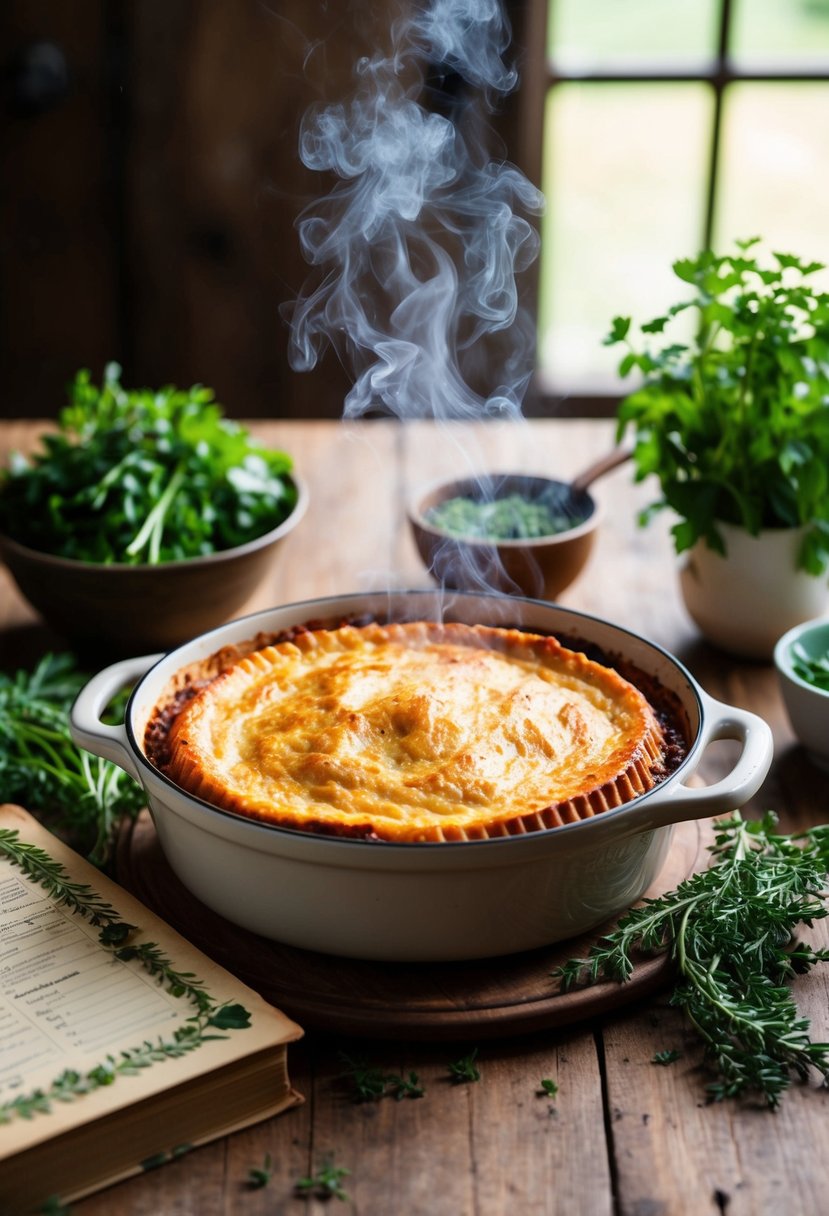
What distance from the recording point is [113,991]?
146 centimetres

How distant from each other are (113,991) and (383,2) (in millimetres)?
3598

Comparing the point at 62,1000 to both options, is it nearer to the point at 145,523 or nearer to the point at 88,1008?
the point at 88,1008

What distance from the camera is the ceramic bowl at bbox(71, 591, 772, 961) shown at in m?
1.43

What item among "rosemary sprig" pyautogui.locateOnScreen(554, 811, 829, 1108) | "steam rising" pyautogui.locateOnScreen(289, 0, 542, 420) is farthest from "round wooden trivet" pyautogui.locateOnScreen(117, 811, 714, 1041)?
"steam rising" pyautogui.locateOnScreen(289, 0, 542, 420)

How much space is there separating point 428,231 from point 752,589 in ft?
8.23

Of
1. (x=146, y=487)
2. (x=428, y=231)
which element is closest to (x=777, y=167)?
(x=428, y=231)

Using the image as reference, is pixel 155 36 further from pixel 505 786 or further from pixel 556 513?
pixel 505 786

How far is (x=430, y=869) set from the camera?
1412mm

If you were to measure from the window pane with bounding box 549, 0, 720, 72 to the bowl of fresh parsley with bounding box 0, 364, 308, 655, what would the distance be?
2.53 meters

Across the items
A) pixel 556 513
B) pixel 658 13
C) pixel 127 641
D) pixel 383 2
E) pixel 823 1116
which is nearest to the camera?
pixel 823 1116

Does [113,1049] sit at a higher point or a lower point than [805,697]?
lower

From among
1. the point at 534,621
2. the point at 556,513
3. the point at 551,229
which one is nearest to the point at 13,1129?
the point at 534,621

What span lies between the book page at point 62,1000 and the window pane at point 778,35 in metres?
3.76

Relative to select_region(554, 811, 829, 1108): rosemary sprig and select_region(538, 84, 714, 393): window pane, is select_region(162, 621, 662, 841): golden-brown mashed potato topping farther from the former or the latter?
select_region(538, 84, 714, 393): window pane
